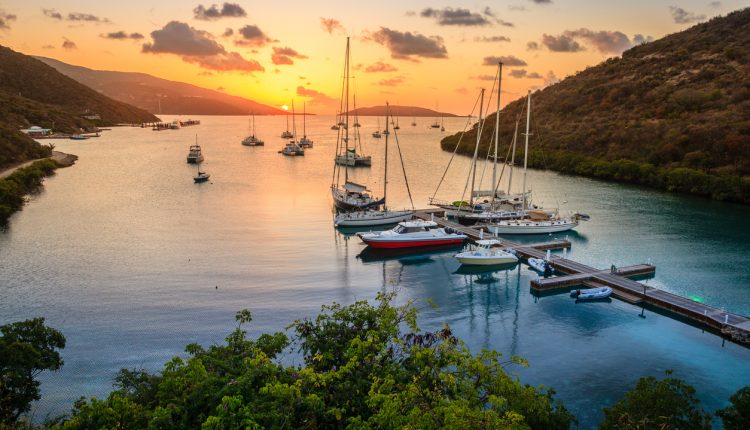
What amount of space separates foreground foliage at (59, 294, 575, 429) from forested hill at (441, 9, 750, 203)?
242 feet

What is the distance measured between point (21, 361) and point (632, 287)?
123ft

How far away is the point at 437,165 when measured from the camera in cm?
11819

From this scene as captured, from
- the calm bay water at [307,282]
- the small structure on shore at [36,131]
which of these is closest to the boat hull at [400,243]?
the calm bay water at [307,282]

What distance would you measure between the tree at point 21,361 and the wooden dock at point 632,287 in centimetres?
3176

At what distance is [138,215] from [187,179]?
29800 mm

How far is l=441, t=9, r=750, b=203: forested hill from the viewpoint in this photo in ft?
267

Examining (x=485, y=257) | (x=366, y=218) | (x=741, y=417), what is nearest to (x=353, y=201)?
(x=366, y=218)

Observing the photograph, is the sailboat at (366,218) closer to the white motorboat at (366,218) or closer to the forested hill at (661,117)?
the white motorboat at (366,218)

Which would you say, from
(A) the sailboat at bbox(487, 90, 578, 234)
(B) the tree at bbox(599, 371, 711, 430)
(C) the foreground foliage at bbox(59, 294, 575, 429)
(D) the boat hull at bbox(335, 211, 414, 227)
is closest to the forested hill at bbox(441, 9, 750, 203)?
(A) the sailboat at bbox(487, 90, 578, 234)

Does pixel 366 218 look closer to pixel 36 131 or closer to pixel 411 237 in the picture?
pixel 411 237

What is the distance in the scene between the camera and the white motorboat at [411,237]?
157 feet

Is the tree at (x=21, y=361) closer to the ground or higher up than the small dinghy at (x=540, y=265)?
higher up

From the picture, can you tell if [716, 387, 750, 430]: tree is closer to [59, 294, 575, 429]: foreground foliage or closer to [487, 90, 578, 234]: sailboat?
[59, 294, 575, 429]: foreground foliage

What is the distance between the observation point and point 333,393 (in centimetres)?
1477
